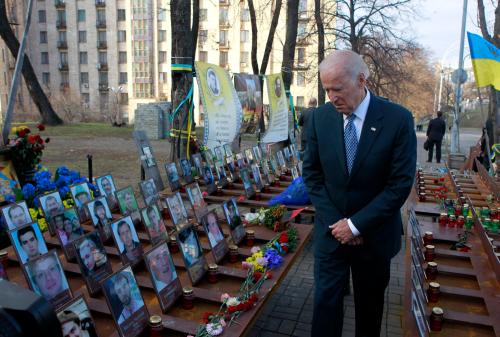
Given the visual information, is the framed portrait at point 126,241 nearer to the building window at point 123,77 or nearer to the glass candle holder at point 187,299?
the glass candle holder at point 187,299

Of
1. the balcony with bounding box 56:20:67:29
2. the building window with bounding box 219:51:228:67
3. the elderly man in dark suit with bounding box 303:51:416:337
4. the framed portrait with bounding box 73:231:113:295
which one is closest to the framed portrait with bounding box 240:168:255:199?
the elderly man in dark suit with bounding box 303:51:416:337

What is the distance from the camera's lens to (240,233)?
314 cm

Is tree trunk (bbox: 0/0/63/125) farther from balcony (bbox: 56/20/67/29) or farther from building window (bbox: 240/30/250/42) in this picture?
balcony (bbox: 56/20/67/29)

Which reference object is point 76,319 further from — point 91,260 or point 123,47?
point 123,47

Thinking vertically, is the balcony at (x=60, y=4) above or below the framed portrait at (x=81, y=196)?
above

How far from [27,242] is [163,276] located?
843 millimetres

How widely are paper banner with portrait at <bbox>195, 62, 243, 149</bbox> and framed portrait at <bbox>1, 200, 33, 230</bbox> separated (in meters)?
2.47

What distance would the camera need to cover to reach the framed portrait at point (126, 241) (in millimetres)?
2416

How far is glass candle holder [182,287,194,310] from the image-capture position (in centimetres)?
212

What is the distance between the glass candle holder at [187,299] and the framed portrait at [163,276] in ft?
0.12

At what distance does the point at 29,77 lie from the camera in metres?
17.3

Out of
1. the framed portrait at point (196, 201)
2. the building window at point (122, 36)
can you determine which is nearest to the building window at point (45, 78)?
the building window at point (122, 36)

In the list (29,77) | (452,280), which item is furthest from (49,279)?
(29,77)

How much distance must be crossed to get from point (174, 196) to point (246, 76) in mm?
3989
